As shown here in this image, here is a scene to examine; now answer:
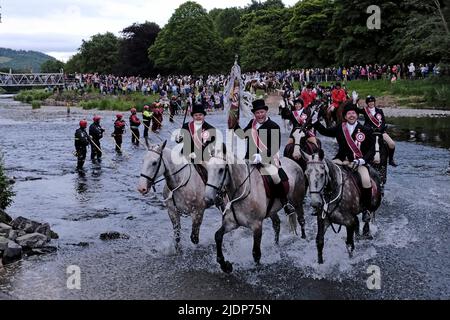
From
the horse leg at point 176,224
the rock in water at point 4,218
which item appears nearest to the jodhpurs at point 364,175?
the horse leg at point 176,224

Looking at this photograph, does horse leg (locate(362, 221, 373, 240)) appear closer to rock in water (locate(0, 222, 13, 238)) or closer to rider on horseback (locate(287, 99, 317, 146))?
rider on horseback (locate(287, 99, 317, 146))

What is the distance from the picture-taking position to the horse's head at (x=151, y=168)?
1012 centimetres

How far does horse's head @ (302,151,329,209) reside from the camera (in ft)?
29.6

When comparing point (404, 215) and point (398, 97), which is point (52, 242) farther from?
point (398, 97)

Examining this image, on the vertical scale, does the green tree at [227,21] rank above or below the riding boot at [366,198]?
above

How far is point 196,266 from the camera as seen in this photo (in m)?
10.5

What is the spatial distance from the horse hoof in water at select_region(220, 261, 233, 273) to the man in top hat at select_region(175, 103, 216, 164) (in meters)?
2.46

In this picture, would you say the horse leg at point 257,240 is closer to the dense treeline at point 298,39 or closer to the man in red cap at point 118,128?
the man in red cap at point 118,128

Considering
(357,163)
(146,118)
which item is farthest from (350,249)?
(146,118)

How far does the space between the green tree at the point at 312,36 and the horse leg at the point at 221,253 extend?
2267 inches

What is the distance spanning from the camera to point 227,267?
387 inches

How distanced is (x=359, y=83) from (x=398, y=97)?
19.3ft

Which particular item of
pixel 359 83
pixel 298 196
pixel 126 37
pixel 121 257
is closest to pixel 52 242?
pixel 121 257

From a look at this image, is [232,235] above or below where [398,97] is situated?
below
